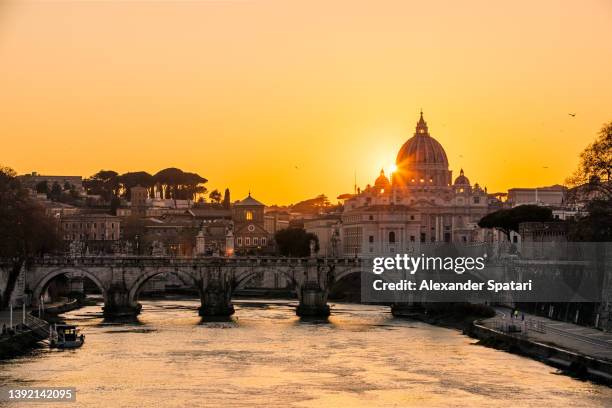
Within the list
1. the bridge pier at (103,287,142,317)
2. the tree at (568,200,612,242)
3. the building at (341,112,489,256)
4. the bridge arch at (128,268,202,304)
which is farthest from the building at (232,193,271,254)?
the tree at (568,200,612,242)

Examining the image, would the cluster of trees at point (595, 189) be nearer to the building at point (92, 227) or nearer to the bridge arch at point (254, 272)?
the bridge arch at point (254, 272)

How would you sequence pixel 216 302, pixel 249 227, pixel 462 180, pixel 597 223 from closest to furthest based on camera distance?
1. pixel 597 223
2. pixel 216 302
3. pixel 249 227
4. pixel 462 180

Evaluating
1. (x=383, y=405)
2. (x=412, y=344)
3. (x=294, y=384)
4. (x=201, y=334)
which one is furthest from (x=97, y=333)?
(x=383, y=405)

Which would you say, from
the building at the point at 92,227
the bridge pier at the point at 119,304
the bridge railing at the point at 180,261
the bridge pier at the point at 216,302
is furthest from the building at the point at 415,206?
the bridge pier at the point at 119,304

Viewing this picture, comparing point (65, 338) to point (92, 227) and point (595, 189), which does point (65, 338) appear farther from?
point (92, 227)

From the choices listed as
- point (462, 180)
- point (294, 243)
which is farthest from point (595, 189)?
point (462, 180)

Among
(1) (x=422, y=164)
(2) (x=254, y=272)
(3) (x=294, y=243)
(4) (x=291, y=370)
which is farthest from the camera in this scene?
(1) (x=422, y=164)

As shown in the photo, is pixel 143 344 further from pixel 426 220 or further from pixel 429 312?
A: pixel 426 220

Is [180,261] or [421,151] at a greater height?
[421,151]
